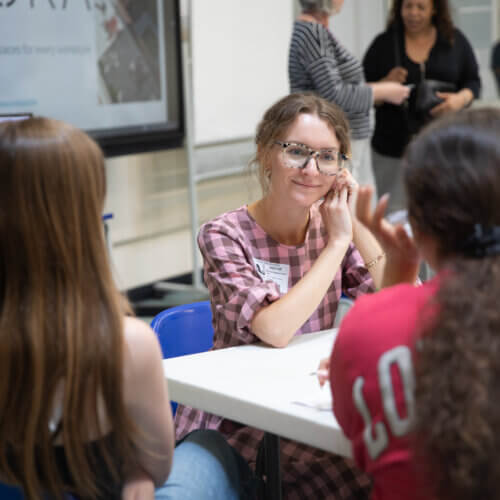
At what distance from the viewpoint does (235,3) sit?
14.6 feet

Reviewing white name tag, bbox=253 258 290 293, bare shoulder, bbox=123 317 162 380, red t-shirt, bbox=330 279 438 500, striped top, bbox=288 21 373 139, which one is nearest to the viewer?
red t-shirt, bbox=330 279 438 500

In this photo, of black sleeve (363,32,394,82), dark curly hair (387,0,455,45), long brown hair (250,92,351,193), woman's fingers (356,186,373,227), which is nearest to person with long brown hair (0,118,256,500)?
woman's fingers (356,186,373,227)

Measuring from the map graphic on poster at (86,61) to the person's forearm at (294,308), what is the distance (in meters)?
2.06

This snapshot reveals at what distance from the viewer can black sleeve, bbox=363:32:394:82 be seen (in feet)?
12.4

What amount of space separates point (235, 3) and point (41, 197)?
371 centimetres

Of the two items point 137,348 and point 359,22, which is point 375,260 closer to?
point 137,348

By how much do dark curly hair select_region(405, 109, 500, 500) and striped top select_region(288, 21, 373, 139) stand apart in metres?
2.32

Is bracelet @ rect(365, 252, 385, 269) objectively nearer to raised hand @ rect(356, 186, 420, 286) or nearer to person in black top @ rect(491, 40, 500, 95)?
raised hand @ rect(356, 186, 420, 286)

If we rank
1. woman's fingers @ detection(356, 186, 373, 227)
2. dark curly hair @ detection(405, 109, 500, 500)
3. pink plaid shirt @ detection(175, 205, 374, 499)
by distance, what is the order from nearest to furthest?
dark curly hair @ detection(405, 109, 500, 500) < woman's fingers @ detection(356, 186, 373, 227) < pink plaid shirt @ detection(175, 205, 374, 499)

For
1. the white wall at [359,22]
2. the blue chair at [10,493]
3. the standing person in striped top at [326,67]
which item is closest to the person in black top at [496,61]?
the white wall at [359,22]

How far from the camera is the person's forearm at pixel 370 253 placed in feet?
6.25

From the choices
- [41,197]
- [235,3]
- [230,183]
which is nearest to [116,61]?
[235,3]

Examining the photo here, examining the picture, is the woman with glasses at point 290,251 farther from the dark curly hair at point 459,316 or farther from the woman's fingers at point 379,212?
the dark curly hair at point 459,316

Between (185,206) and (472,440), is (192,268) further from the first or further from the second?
(472,440)
